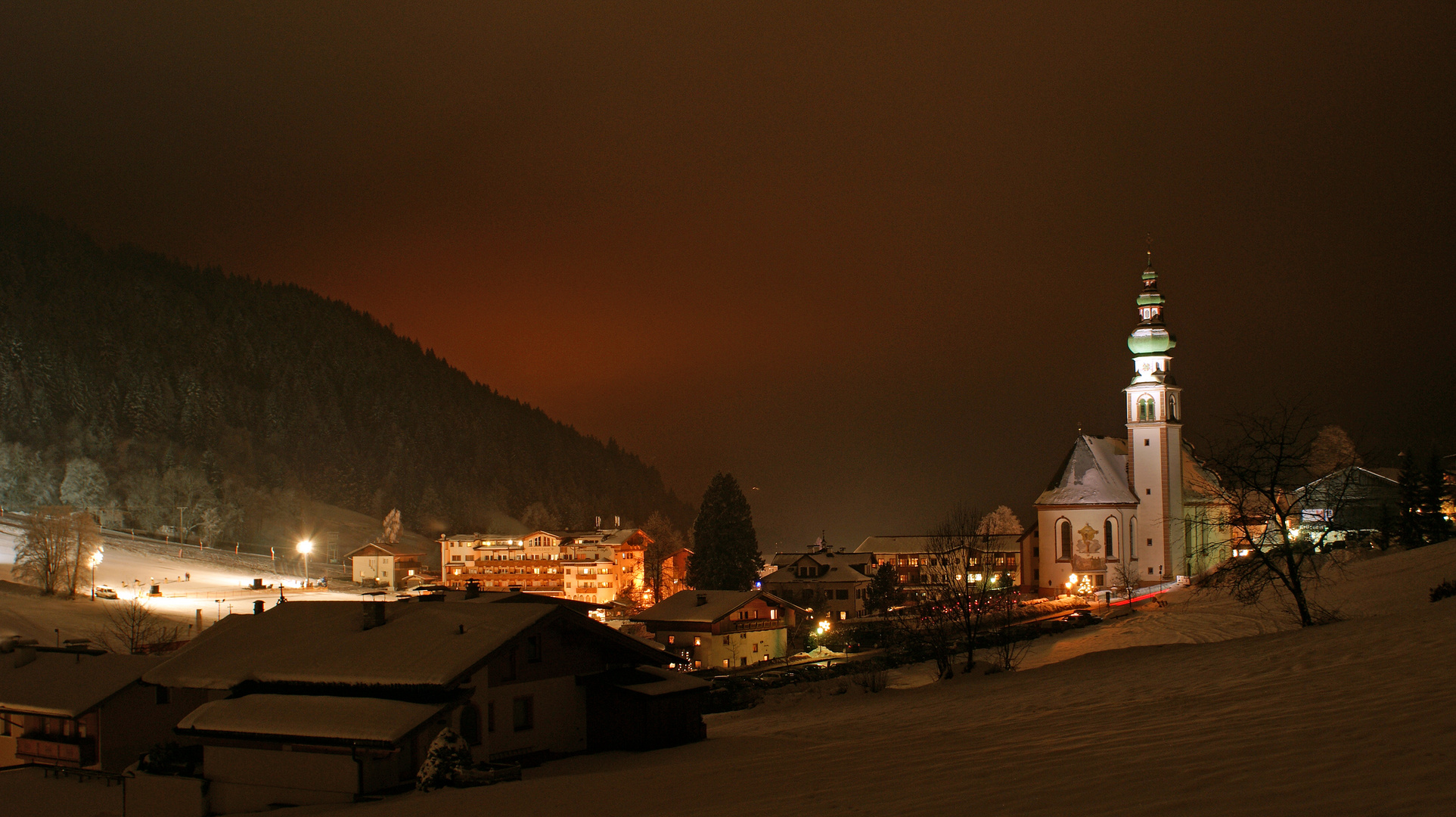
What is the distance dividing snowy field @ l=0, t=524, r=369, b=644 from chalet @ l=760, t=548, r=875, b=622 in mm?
29995

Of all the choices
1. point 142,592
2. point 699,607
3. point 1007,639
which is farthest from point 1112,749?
point 142,592

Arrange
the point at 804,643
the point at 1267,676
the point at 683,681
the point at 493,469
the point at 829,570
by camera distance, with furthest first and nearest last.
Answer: the point at 493,469 < the point at 829,570 < the point at 804,643 < the point at 683,681 < the point at 1267,676

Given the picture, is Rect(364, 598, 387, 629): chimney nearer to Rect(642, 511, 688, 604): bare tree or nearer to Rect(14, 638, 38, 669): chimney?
Rect(14, 638, 38, 669): chimney

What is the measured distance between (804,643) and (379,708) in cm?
4049

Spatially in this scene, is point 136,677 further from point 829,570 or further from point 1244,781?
point 829,570

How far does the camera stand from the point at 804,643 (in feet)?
175

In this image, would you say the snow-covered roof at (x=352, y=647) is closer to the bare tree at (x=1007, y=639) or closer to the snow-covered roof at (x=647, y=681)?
the snow-covered roof at (x=647, y=681)

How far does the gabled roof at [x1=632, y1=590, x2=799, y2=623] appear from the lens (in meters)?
46.0

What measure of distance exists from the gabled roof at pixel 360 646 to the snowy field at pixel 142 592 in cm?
2801

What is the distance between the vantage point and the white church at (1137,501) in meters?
65.1

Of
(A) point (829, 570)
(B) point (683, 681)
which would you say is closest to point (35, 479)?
(A) point (829, 570)

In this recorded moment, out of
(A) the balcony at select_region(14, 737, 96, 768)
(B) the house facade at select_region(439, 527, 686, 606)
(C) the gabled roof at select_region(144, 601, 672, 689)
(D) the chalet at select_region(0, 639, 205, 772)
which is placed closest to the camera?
(C) the gabled roof at select_region(144, 601, 672, 689)

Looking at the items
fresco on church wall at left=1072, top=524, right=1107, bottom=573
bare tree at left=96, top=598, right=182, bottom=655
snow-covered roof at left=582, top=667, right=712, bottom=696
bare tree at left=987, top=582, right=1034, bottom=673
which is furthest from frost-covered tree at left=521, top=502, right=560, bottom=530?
snow-covered roof at left=582, top=667, right=712, bottom=696

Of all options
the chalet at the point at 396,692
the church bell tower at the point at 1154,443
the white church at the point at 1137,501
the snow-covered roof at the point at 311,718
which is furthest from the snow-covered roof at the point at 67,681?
the church bell tower at the point at 1154,443
